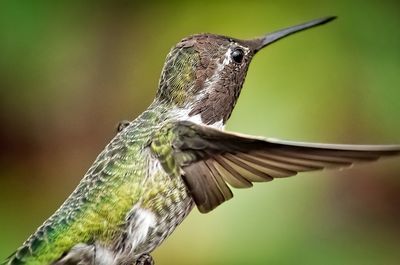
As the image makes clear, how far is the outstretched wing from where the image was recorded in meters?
2.11

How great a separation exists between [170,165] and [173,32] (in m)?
2.08

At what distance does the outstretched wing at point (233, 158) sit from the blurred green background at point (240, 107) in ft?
4.99

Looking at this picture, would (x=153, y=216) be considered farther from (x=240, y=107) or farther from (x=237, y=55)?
(x=240, y=107)

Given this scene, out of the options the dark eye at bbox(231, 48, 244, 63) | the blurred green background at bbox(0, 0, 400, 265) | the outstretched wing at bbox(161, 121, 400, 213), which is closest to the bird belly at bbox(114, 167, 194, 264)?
the outstretched wing at bbox(161, 121, 400, 213)

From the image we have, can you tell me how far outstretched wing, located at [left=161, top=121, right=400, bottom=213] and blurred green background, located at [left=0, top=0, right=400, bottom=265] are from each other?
152 centimetres

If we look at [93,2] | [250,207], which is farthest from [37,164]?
[250,207]

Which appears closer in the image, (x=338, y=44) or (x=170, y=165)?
(x=170, y=165)

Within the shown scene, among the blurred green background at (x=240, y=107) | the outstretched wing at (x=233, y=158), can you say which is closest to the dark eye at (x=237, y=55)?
the outstretched wing at (x=233, y=158)

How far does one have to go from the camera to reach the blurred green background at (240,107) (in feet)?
13.0

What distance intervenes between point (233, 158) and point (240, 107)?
5.73 feet

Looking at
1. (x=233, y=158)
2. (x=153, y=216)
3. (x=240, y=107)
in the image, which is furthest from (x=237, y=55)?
(x=240, y=107)

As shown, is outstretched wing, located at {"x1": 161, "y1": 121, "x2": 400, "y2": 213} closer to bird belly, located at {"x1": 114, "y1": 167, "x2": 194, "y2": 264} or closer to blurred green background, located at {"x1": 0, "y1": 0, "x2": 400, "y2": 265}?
bird belly, located at {"x1": 114, "y1": 167, "x2": 194, "y2": 264}

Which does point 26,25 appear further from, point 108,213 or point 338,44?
point 108,213

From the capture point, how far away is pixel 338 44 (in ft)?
14.1
